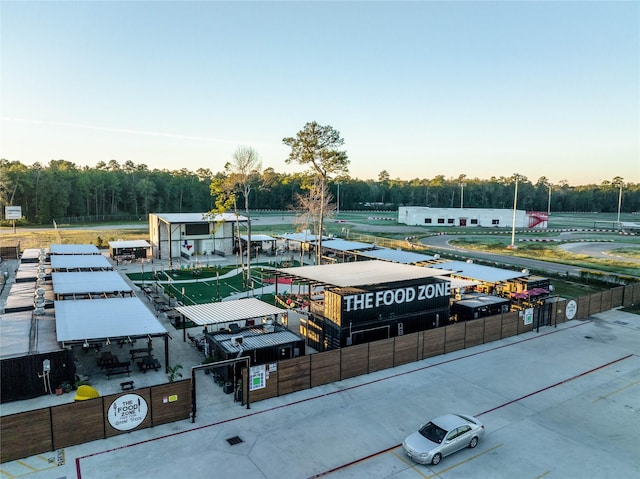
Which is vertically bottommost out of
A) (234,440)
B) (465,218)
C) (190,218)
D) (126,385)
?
(234,440)

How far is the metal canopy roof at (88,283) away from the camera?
29.1 metres

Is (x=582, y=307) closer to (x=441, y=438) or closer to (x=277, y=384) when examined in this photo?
(x=441, y=438)

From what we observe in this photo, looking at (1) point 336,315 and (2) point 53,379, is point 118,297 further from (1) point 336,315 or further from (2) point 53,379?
(1) point 336,315

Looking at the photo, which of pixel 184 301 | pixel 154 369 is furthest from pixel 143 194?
pixel 154 369

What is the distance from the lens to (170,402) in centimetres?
1727

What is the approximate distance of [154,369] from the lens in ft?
72.9

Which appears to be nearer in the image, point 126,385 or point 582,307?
point 126,385

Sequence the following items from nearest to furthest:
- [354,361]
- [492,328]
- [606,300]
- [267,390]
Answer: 1. [267,390]
2. [354,361]
3. [492,328]
4. [606,300]

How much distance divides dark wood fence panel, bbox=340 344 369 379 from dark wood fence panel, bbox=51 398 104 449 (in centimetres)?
1048

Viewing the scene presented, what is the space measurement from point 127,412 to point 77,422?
161cm

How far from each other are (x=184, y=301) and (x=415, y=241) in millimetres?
49229

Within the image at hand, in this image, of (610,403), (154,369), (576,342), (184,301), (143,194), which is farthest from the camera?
(143,194)

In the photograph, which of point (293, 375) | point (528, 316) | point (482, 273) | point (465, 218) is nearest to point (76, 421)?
point (293, 375)

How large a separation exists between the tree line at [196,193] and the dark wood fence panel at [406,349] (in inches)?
1032
